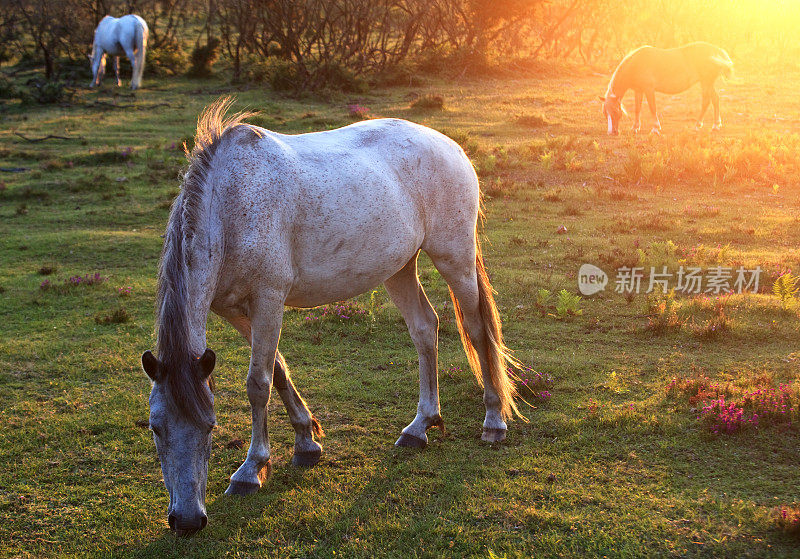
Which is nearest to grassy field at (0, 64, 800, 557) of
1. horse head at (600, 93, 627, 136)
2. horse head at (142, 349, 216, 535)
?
horse head at (142, 349, 216, 535)

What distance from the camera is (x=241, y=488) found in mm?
4402

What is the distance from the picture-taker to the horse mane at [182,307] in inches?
134

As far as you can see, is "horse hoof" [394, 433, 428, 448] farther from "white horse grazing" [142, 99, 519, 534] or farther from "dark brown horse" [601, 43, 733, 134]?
"dark brown horse" [601, 43, 733, 134]

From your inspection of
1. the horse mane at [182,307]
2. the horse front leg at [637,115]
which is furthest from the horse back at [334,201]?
the horse front leg at [637,115]

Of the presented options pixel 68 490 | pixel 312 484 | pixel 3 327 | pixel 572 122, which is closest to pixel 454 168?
pixel 312 484

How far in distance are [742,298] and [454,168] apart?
4.30 metres

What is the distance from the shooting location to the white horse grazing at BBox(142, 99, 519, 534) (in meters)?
3.46

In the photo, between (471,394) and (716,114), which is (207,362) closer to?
(471,394)

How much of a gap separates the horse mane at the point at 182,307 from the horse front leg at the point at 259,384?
44 cm

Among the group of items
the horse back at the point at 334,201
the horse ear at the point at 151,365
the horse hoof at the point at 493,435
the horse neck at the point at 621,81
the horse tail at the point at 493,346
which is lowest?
the horse hoof at the point at 493,435

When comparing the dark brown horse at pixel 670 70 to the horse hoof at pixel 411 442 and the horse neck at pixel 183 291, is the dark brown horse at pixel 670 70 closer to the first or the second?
the horse hoof at pixel 411 442

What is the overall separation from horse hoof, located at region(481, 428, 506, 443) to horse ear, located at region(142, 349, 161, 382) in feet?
8.60

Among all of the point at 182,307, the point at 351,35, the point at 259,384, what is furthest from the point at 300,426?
the point at 351,35

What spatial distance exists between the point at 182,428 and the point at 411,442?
A: 6.85 ft
